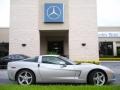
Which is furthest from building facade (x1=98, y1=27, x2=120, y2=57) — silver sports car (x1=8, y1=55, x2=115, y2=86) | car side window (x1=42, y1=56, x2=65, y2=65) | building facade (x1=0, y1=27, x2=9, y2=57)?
silver sports car (x1=8, y1=55, x2=115, y2=86)

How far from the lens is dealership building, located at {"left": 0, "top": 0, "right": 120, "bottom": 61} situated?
27.3 metres

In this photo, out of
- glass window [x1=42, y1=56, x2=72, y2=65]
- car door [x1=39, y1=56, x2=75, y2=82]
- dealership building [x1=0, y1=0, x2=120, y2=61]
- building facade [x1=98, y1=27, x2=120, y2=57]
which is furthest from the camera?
building facade [x1=98, y1=27, x2=120, y2=57]

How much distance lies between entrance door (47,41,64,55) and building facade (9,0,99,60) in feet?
14.9

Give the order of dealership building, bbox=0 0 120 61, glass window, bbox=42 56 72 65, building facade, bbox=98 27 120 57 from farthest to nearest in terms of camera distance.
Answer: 1. building facade, bbox=98 27 120 57
2. dealership building, bbox=0 0 120 61
3. glass window, bbox=42 56 72 65

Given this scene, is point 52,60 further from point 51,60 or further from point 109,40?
point 109,40

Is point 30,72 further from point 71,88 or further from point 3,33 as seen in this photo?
point 3,33

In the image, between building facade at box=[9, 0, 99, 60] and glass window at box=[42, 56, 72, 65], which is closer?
glass window at box=[42, 56, 72, 65]

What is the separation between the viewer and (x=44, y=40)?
31891mm

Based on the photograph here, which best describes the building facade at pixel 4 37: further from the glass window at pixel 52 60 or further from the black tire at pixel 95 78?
the black tire at pixel 95 78

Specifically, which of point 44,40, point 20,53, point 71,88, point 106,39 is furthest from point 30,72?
point 106,39

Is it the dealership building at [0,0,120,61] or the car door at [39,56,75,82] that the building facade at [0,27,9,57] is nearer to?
the dealership building at [0,0,120,61]

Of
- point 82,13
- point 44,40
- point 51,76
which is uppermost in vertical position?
point 82,13

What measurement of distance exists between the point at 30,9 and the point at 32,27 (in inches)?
69.4

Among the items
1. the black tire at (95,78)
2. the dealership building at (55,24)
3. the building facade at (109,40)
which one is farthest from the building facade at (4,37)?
the black tire at (95,78)
